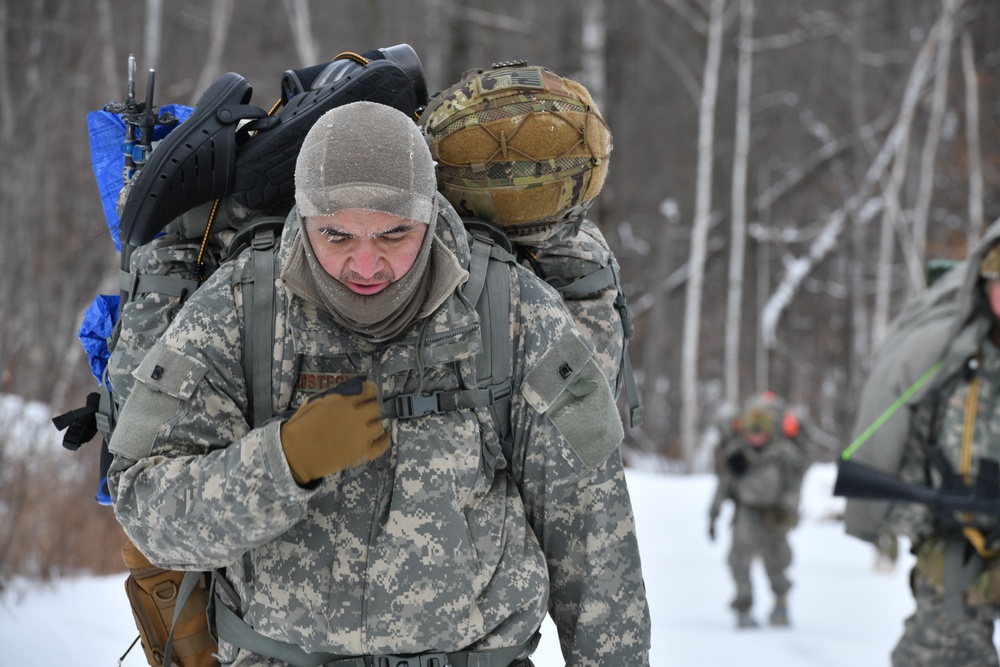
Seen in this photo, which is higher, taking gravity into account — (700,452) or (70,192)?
(70,192)

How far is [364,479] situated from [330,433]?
265mm

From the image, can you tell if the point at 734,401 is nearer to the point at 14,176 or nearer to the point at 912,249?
→ the point at 912,249

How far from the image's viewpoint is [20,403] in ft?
21.3

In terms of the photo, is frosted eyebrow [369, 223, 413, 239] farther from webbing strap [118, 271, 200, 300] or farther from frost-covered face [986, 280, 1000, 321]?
frost-covered face [986, 280, 1000, 321]

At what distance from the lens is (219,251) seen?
2412mm

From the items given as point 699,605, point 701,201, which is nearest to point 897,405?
point 699,605

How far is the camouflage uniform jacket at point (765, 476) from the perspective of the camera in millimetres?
8445

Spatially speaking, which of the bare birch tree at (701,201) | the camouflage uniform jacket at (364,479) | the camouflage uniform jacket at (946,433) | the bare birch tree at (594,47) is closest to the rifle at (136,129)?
the camouflage uniform jacket at (364,479)

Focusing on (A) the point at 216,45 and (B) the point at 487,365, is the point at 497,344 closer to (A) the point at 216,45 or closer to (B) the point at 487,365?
(B) the point at 487,365

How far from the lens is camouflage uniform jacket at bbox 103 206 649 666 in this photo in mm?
1891

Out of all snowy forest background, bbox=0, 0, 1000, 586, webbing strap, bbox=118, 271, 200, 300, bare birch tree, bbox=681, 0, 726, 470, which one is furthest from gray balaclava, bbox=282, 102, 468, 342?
bare birch tree, bbox=681, 0, 726, 470

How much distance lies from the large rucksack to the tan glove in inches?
8.3

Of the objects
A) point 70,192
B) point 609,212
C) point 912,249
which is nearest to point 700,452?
point 912,249

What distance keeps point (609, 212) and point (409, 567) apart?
39.6ft
